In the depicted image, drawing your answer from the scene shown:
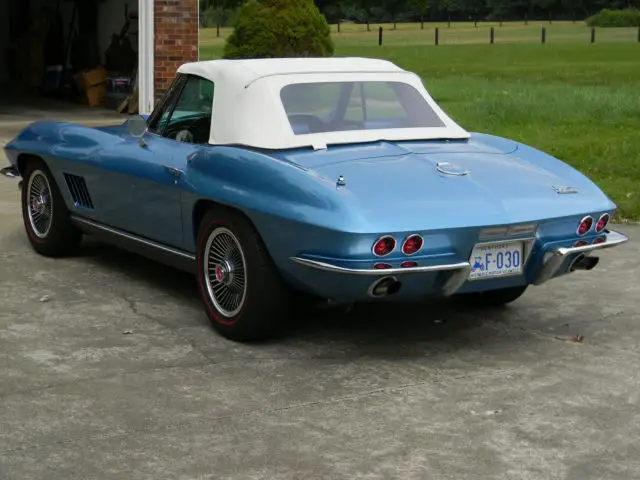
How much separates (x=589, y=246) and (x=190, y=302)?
2.34 metres

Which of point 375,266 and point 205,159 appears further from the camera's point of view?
point 205,159

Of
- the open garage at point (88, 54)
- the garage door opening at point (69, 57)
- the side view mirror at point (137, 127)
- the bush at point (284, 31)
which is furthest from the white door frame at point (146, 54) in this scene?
the side view mirror at point (137, 127)

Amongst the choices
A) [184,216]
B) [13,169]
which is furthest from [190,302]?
[13,169]

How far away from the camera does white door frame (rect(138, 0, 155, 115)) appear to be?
15219 millimetres

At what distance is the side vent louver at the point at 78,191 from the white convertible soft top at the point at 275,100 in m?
1.06

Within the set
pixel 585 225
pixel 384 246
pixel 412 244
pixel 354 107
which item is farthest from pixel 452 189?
pixel 354 107

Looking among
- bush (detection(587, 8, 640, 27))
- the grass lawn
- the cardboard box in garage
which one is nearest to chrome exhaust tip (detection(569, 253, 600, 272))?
the grass lawn

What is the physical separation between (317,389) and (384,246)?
71 centimetres

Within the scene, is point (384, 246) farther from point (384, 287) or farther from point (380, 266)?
point (384, 287)

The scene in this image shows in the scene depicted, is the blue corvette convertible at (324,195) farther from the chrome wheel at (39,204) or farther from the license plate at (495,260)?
the chrome wheel at (39,204)

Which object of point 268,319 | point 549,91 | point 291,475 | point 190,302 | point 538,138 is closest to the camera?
point 291,475

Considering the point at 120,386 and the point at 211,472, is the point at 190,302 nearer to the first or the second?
the point at 120,386

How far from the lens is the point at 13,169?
8.22m

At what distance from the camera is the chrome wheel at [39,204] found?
7824 millimetres
